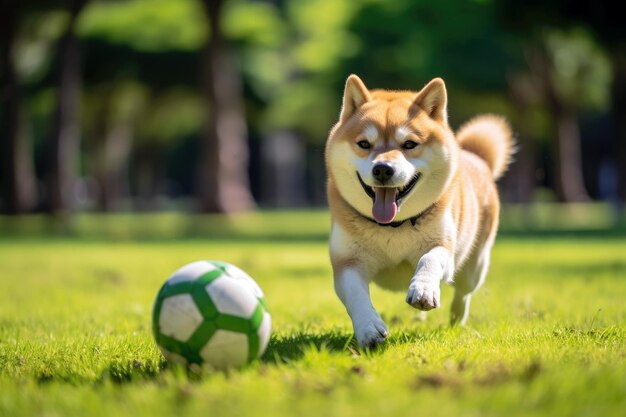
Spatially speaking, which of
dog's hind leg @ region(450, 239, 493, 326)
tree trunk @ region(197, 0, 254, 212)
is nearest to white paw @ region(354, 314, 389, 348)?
dog's hind leg @ region(450, 239, 493, 326)

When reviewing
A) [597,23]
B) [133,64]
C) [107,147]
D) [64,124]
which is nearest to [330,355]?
[597,23]

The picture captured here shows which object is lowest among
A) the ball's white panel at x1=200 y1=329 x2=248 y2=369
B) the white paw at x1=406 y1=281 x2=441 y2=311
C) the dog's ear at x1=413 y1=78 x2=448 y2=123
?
the ball's white panel at x1=200 y1=329 x2=248 y2=369

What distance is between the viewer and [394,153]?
5281 millimetres

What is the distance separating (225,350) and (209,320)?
0.17 metres

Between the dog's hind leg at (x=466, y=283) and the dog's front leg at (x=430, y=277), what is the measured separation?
0.96 meters

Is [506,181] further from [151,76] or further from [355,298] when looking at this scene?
[355,298]

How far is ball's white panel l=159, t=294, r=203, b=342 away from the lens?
4312 mm

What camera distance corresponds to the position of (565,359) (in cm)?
447

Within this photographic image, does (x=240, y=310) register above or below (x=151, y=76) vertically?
below

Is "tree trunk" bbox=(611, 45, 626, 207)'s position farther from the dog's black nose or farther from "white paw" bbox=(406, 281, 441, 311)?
"white paw" bbox=(406, 281, 441, 311)

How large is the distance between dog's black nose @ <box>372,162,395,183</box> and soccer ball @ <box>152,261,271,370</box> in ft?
3.60

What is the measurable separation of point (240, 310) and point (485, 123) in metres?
4.06

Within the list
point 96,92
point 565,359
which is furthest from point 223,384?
point 96,92

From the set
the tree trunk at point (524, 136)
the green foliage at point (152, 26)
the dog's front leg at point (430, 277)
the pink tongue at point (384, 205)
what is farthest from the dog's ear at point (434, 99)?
the green foliage at point (152, 26)
